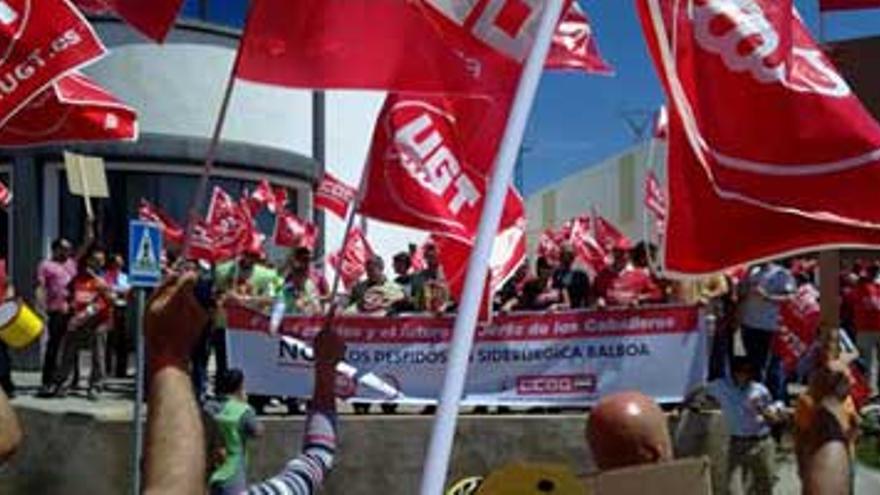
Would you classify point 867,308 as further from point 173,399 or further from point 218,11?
point 173,399

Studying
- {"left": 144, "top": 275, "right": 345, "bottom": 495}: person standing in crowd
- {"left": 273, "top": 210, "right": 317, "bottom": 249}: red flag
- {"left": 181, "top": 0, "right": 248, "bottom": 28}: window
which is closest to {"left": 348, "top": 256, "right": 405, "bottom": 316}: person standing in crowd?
{"left": 273, "top": 210, "right": 317, "bottom": 249}: red flag

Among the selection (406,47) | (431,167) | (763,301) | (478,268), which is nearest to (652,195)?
(763,301)

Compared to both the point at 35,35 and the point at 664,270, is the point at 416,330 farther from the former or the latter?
the point at 664,270

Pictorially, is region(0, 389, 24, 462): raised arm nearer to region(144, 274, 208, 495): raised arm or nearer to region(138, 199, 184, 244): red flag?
region(144, 274, 208, 495): raised arm

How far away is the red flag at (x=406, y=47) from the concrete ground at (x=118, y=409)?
811cm

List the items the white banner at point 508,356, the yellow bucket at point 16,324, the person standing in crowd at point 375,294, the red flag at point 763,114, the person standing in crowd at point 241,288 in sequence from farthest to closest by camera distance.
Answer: the person standing in crowd at point 241,288 → the person standing in crowd at point 375,294 → the white banner at point 508,356 → the yellow bucket at point 16,324 → the red flag at point 763,114

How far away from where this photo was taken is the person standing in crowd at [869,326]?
19.1 metres

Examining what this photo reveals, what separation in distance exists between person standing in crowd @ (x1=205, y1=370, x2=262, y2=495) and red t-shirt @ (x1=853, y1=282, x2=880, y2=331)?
950 centimetres

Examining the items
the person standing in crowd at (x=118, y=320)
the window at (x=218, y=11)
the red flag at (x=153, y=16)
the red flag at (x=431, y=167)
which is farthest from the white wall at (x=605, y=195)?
the red flag at (x=153, y=16)

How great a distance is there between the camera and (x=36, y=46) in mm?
6840

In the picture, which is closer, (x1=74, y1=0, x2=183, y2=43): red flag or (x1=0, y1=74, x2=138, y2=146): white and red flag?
(x1=74, y1=0, x2=183, y2=43): red flag

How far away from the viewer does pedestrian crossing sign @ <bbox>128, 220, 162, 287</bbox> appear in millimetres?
12281

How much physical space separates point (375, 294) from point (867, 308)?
704 cm

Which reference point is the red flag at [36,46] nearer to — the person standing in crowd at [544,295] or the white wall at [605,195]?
the person standing in crowd at [544,295]
